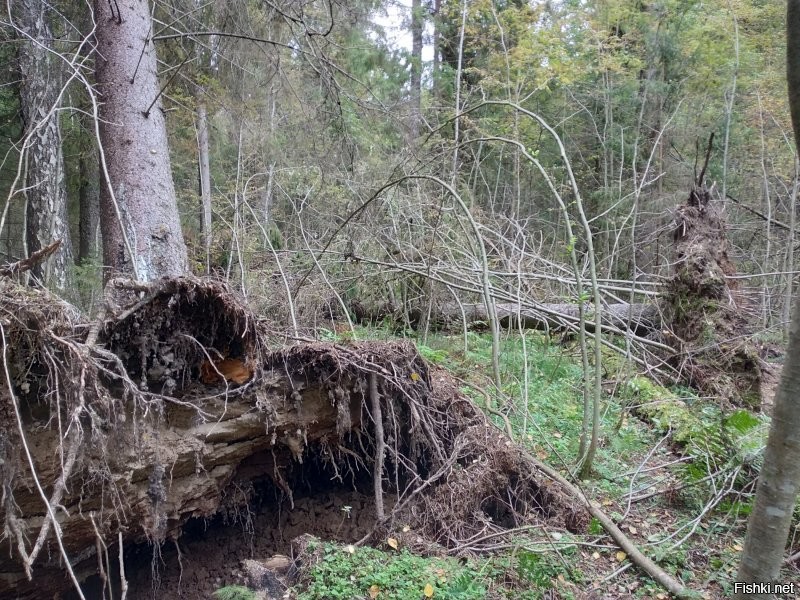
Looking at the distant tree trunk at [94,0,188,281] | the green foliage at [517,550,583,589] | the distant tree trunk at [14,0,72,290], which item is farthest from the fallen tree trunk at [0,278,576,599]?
the distant tree trunk at [14,0,72,290]

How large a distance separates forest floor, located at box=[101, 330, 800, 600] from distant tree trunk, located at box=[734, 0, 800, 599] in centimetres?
131

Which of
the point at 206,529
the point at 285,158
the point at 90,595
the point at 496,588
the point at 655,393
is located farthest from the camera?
the point at 285,158

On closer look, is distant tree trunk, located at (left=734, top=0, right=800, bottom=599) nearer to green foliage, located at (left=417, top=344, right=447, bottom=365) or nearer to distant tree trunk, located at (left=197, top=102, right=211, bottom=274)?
green foliage, located at (left=417, top=344, right=447, bottom=365)

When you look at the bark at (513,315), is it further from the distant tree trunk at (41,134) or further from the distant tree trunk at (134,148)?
the distant tree trunk at (41,134)

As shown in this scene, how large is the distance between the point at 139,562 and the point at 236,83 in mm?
5045

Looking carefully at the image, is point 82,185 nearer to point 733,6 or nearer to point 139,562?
point 139,562

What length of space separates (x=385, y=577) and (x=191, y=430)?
1.50 metres

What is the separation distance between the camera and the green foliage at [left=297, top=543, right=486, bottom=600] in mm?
2592

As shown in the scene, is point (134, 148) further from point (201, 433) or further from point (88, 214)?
point (88, 214)

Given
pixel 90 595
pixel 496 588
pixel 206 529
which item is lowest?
pixel 90 595

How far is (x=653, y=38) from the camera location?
11891 mm

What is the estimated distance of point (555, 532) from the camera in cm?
323

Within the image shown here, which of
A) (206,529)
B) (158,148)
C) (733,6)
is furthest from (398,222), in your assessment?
(733,6)

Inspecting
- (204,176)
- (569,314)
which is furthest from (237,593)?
(204,176)
